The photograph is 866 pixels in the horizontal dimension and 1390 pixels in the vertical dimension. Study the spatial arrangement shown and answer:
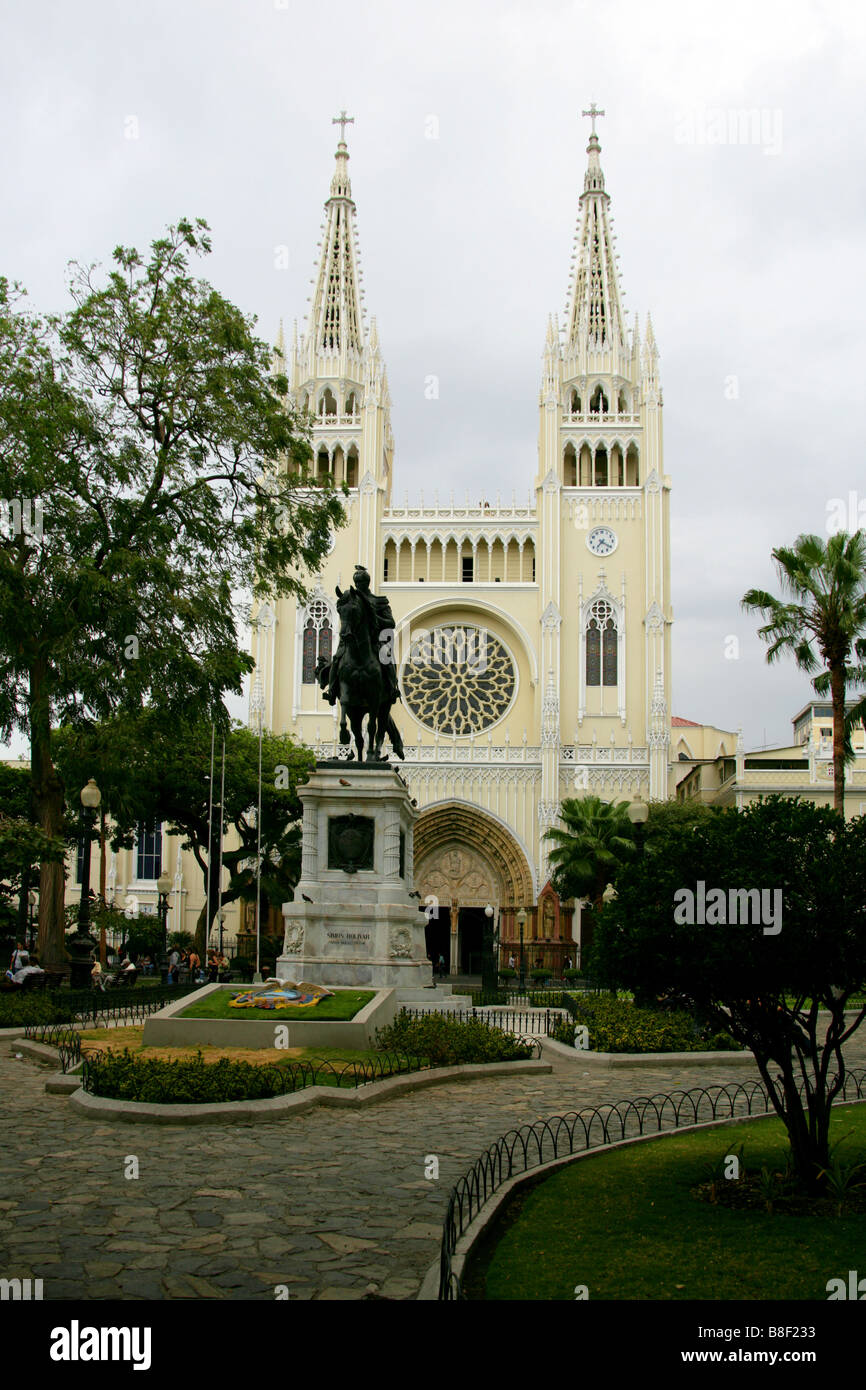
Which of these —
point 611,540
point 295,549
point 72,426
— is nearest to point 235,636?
point 295,549

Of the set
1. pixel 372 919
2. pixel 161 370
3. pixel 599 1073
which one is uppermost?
pixel 161 370

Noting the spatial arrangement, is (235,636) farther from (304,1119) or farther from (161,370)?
(304,1119)

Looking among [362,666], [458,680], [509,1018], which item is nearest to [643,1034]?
[509,1018]

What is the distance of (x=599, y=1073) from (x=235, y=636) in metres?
11.6

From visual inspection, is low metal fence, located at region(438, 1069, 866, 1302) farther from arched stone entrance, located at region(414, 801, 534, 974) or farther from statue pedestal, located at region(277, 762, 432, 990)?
arched stone entrance, located at region(414, 801, 534, 974)

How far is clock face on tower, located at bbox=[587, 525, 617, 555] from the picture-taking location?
1987 inches

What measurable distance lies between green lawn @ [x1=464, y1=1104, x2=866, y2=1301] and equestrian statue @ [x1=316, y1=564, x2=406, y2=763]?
9862 mm

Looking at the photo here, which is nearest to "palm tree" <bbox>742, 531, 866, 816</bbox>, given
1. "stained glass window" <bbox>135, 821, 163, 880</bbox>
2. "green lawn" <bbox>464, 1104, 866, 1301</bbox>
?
"green lawn" <bbox>464, 1104, 866, 1301</bbox>

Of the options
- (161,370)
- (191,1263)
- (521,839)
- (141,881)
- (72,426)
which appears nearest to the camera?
(191,1263)

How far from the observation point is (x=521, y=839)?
4766cm

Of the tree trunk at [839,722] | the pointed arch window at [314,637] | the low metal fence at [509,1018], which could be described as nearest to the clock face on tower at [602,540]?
the pointed arch window at [314,637]

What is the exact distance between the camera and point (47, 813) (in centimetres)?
2073

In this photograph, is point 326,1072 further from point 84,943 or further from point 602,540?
point 602,540
